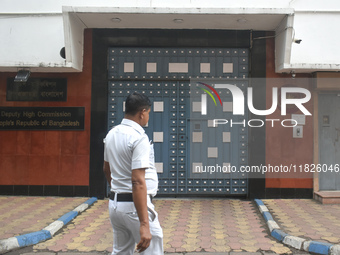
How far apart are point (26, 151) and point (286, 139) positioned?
6058 millimetres

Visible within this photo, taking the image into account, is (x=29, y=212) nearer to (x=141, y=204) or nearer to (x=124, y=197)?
(x=124, y=197)

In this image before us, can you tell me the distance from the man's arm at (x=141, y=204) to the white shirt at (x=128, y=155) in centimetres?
8

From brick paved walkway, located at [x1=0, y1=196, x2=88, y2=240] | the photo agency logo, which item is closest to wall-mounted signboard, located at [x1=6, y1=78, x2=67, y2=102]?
brick paved walkway, located at [x1=0, y1=196, x2=88, y2=240]

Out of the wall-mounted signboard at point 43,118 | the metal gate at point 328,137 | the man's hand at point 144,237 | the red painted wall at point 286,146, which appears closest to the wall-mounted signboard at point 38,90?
the wall-mounted signboard at point 43,118

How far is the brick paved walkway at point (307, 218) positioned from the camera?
560cm

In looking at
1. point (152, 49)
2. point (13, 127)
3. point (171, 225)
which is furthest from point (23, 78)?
point (171, 225)

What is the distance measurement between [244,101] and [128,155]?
6131 millimetres

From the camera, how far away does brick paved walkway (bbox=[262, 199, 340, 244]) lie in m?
5.60

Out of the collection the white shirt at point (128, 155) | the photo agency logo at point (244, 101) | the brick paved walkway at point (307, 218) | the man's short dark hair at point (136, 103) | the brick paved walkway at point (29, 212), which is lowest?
the brick paved walkway at point (29, 212)

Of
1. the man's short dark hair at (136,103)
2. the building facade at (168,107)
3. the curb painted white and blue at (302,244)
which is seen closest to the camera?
the man's short dark hair at (136,103)

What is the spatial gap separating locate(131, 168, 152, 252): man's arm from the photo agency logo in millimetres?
5979

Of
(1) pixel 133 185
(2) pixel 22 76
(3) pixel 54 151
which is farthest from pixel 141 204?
(3) pixel 54 151

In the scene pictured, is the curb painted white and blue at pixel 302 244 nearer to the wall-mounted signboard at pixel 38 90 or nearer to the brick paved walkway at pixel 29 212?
the brick paved walkway at pixel 29 212

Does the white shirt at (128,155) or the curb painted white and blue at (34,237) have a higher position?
the white shirt at (128,155)
